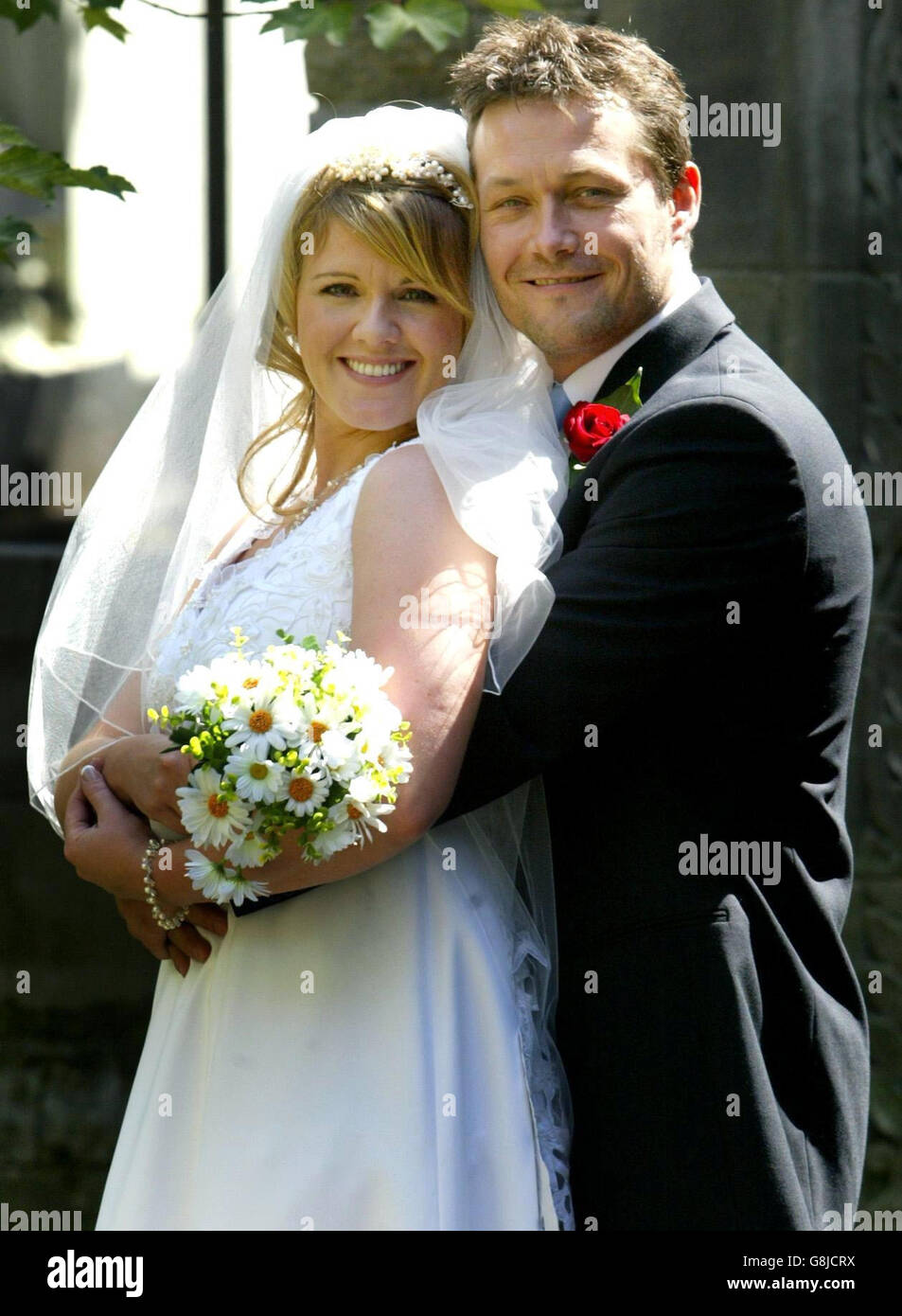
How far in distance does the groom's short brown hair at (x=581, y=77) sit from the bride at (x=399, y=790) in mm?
123

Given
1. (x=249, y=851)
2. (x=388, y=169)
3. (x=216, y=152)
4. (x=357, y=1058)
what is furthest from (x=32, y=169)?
(x=216, y=152)

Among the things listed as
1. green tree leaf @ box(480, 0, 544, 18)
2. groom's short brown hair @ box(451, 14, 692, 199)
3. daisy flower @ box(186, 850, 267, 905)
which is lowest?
daisy flower @ box(186, 850, 267, 905)

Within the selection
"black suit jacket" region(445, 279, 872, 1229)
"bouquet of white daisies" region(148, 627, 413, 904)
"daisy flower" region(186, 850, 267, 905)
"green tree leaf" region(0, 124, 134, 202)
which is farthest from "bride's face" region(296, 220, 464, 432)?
"daisy flower" region(186, 850, 267, 905)

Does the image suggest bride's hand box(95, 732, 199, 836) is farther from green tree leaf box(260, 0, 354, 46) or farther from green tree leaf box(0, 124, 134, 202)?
green tree leaf box(260, 0, 354, 46)

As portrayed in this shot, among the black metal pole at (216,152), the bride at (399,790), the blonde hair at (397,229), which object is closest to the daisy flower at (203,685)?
the bride at (399,790)

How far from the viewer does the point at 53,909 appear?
559cm

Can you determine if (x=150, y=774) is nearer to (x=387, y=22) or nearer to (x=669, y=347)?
(x=669, y=347)

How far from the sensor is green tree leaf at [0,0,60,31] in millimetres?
1982

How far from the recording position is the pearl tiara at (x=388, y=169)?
2984 mm

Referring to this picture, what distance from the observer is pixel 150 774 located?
9.21 ft

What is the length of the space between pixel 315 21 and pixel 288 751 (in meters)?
1.02

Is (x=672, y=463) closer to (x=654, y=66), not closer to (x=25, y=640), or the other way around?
(x=654, y=66)

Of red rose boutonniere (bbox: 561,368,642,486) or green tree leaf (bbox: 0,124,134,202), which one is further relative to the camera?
red rose boutonniere (bbox: 561,368,642,486)

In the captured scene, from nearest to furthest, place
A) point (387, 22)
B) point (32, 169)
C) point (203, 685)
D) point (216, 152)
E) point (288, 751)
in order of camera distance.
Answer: point (387, 22)
point (32, 169)
point (288, 751)
point (203, 685)
point (216, 152)
